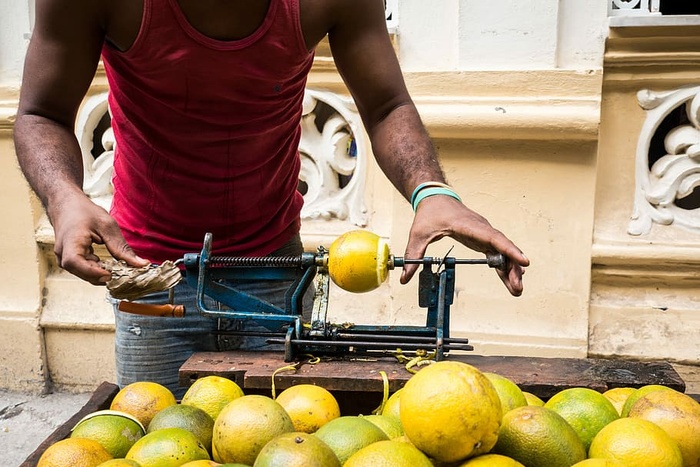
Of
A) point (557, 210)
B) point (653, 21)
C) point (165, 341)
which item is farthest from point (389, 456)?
point (653, 21)

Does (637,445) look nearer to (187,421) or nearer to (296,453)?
(296,453)

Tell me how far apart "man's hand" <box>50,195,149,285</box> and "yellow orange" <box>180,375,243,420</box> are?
284 millimetres

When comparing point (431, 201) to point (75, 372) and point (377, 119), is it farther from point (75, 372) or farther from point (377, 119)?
Result: point (75, 372)

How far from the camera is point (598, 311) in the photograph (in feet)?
11.1

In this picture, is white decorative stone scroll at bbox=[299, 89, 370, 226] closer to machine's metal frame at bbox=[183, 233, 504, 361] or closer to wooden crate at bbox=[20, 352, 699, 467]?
machine's metal frame at bbox=[183, 233, 504, 361]

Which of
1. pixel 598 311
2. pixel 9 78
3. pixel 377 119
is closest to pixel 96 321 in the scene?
pixel 9 78

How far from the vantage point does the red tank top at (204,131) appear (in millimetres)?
1926

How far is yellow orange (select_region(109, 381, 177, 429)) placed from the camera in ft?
4.87

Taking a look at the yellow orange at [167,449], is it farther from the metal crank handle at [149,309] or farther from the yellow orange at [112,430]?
the metal crank handle at [149,309]

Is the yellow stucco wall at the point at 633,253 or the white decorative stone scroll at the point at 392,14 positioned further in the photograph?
the white decorative stone scroll at the point at 392,14

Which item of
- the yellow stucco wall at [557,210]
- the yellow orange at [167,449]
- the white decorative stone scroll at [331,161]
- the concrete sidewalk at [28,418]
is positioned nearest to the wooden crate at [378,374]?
the yellow orange at [167,449]

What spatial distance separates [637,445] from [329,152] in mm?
2529

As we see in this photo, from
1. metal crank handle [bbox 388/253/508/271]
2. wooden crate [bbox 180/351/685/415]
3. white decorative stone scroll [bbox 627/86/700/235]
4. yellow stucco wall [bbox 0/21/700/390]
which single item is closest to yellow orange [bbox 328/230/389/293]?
metal crank handle [bbox 388/253/508/271]

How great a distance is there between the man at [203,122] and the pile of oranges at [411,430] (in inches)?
15.3
